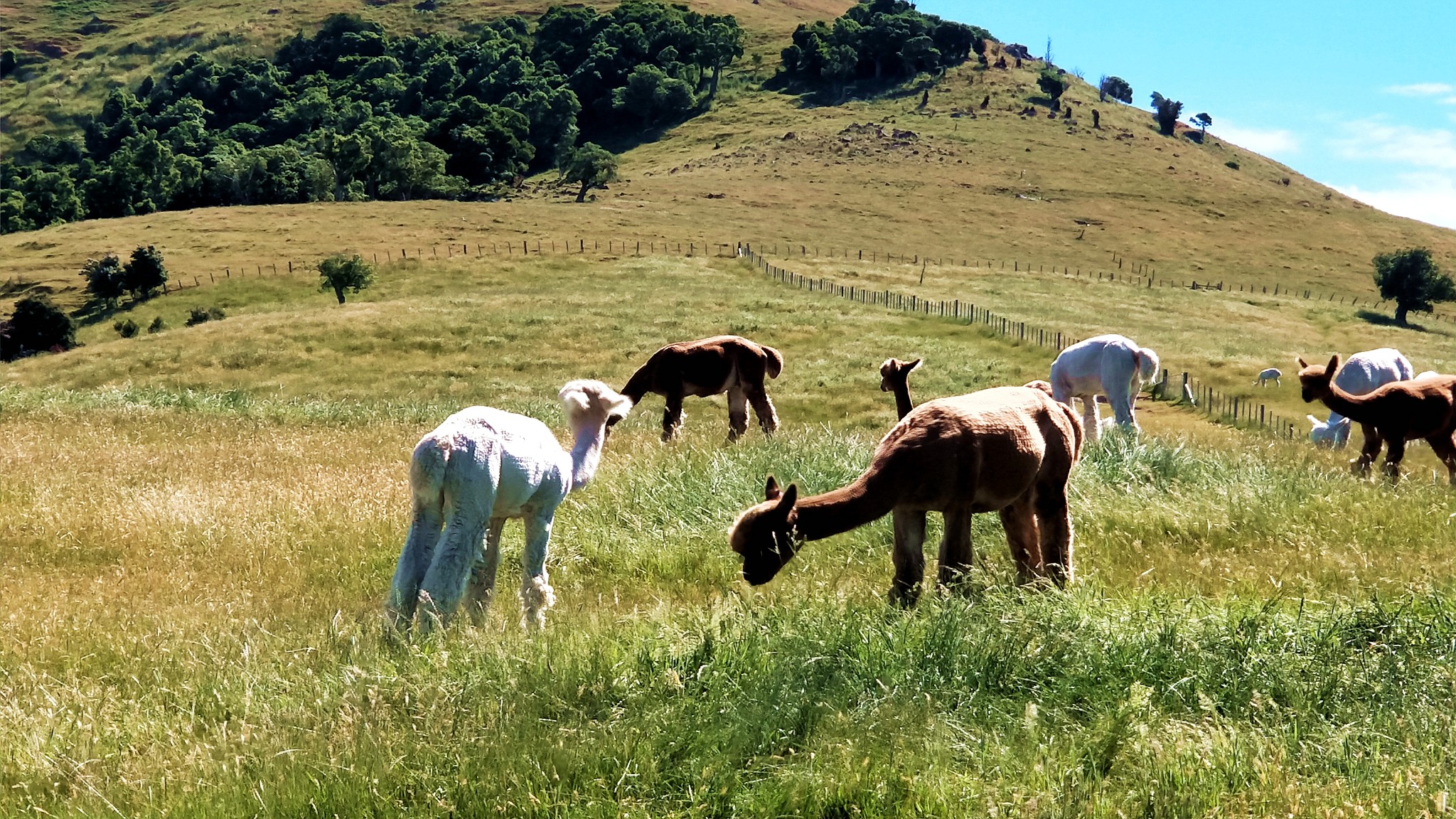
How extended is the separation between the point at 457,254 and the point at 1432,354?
2200 inches

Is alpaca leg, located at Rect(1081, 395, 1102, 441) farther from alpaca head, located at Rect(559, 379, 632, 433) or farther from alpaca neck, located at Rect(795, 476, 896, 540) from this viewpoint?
alpaca neck, located at Rect(795, 476, 896, 540)

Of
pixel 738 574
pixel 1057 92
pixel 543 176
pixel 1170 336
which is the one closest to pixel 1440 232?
pixel 1057 92

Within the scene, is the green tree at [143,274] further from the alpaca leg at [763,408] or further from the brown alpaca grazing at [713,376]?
the alpaca leg at [763,408]

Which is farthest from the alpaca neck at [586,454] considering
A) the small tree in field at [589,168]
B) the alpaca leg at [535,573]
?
the small tree in field at [589,168]

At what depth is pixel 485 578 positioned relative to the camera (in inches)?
299

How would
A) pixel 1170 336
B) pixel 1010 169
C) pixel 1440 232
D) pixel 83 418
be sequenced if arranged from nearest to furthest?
pixel 83 418 → pixel 1170 336 → pixel 1440 232 → pixel 1010 169

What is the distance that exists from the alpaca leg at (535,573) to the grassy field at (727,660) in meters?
0.27

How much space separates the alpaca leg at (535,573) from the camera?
746 cm

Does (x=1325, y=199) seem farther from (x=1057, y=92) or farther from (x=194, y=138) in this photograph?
(x=194, y=138)

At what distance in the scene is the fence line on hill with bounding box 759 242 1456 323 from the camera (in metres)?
81.9

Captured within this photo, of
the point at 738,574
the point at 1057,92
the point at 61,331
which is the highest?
the point at 1057,92

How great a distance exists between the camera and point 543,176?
5207 inches

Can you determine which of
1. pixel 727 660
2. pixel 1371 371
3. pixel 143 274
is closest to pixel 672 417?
pixel 727 660

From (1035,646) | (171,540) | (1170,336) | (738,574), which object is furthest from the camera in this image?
(1170,336)
